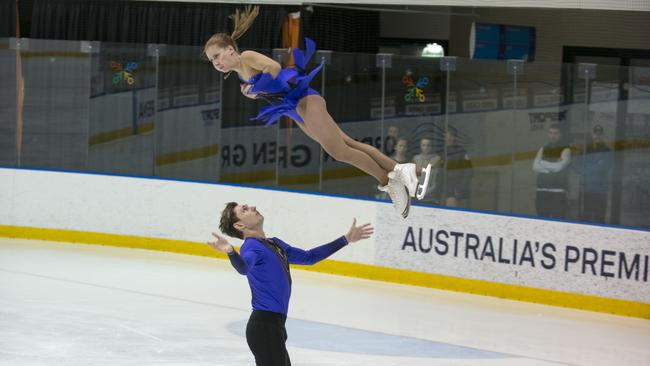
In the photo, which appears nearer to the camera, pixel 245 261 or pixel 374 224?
pixel 245 261

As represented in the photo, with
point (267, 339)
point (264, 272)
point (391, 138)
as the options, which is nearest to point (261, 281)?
point (264, 272)

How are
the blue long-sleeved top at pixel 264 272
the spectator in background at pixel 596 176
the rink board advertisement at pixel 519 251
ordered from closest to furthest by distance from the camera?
the blue long-sleeved top at pixel 264 272 → the rink board advertisement at pixel 519 251 → the spectator in background at pixel 596 176

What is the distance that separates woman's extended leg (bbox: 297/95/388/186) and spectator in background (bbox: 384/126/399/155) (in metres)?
5.15

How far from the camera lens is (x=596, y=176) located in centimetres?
1091

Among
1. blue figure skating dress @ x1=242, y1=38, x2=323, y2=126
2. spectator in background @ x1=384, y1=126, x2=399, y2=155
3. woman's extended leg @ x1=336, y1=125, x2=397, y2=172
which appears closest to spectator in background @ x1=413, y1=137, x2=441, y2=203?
spectator in background @ x1=384, y1=126, x2=399, y2=155

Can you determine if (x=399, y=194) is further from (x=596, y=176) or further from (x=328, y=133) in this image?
(x=596, y=176)

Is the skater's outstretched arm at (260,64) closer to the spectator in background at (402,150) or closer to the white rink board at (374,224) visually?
the white rink board at (374,224)

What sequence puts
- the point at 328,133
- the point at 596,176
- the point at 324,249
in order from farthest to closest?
the point at 596,176 → the point at 328,133 → the point at 324,249

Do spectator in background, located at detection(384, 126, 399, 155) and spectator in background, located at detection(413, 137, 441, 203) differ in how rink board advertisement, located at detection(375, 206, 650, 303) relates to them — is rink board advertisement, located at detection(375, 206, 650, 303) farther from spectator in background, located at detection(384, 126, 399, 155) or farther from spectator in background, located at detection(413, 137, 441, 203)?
spectator in background, located at detection(384, 126, 399, 155)

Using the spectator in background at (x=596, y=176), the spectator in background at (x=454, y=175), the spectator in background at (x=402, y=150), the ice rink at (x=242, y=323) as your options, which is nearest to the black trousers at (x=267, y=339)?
the ice rink at (x=242, y=323)

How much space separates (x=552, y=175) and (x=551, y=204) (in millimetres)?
285

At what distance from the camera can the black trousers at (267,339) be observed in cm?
602

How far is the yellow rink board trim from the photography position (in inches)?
421

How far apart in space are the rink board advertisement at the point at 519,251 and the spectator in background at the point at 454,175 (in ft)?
0.83
